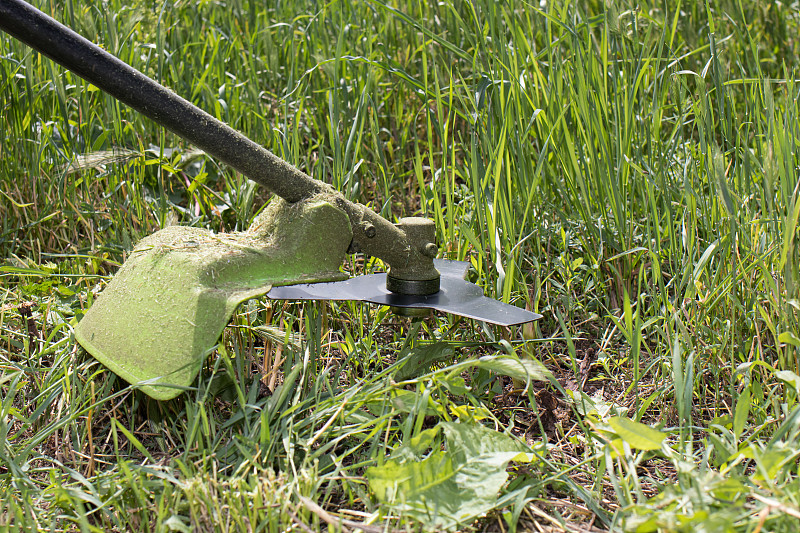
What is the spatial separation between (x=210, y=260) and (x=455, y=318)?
63 cm

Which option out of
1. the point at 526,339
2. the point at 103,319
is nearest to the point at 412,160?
the point at 526,339

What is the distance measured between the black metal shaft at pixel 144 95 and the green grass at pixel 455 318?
0.36m

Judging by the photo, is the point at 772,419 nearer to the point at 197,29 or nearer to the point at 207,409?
the point at 207,409

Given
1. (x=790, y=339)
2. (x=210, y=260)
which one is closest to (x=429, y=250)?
(x=210, y=260)

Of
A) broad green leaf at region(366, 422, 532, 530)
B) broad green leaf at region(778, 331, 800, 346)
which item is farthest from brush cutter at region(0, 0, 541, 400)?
broad green leaf at region(778, 331, 800, 346)

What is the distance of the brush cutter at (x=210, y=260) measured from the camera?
1.16 metres

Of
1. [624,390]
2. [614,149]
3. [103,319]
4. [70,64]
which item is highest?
[70,64]

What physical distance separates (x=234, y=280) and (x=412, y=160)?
1137 millimetres

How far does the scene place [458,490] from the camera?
3.72 ft

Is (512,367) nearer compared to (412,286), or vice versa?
(512,367)

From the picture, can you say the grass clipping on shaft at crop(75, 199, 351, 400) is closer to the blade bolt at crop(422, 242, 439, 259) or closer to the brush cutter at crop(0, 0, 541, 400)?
the brush cutter at crop(0, 0, 541, 400)

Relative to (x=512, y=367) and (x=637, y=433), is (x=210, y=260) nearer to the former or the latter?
(x=512, y=367)

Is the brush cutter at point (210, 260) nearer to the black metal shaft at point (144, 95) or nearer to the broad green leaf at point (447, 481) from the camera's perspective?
the black metal shaft at point (144, 95)

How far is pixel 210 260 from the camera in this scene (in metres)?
1.26
